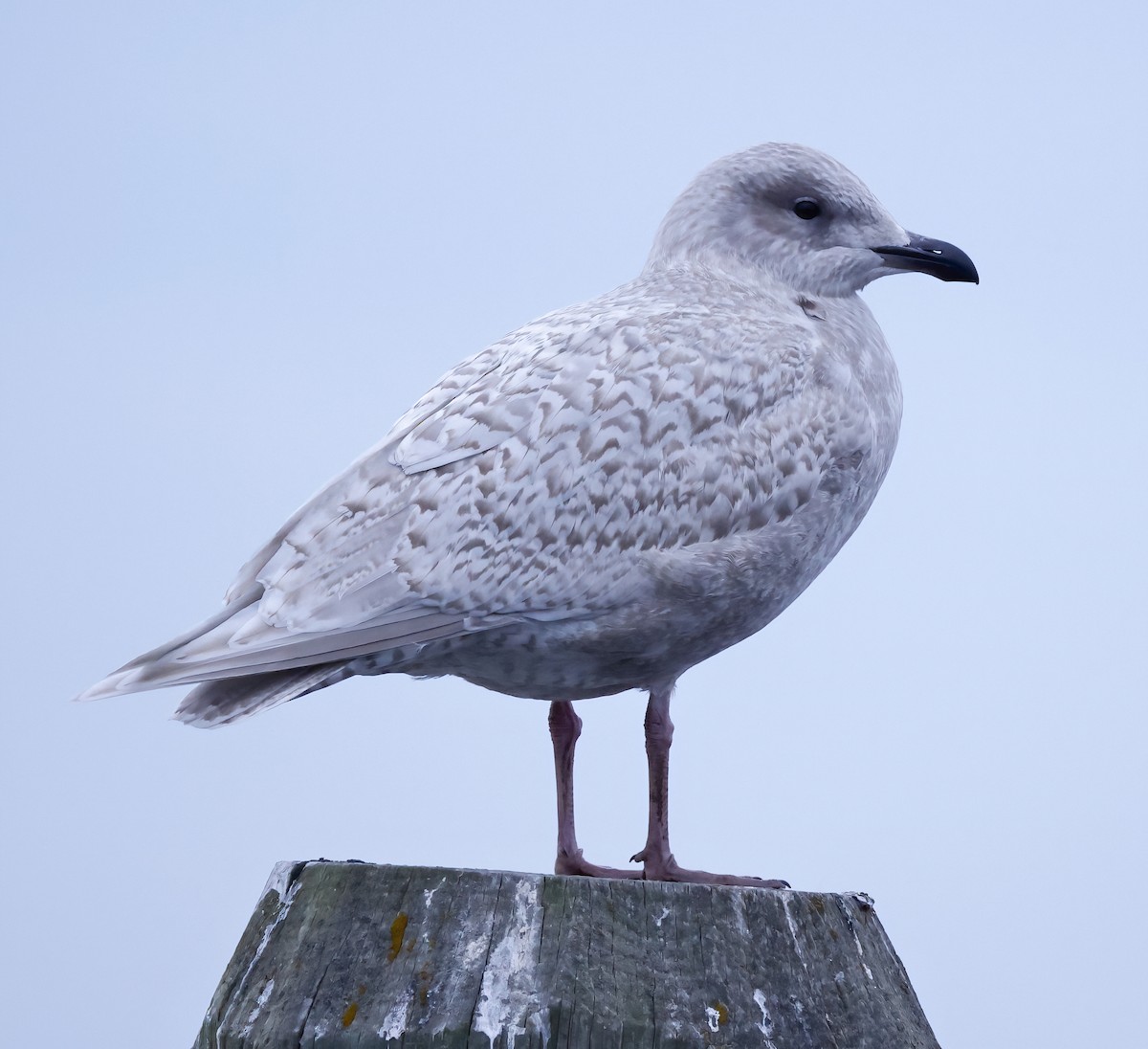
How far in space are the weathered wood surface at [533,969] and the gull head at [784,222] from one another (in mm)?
2045

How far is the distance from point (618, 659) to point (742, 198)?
5.15 feet

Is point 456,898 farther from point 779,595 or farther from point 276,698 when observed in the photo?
point 779,595

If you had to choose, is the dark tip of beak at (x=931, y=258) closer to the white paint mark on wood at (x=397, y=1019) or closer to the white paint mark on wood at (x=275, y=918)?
the white paint mark on wood at (x=275, y=918)

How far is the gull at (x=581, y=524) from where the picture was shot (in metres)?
3.85

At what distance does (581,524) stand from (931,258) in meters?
1.64

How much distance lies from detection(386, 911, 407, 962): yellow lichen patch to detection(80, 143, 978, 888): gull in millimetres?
734

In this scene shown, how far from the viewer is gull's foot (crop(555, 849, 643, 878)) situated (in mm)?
4320

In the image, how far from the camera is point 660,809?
14.2ft

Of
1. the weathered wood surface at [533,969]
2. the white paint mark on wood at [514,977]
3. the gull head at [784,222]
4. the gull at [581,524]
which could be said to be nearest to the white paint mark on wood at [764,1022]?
the weathered wood surface at [533,969]

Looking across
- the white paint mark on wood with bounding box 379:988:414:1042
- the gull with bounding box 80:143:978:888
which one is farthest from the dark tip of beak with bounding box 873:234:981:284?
the white paint mark on wood with bounding box 379:988:414:1042

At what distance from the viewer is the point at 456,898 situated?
3332 mm

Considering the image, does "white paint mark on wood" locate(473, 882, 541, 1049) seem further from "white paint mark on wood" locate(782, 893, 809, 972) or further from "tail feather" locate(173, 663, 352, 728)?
"tail feather" locate(173, 663, 352, 728)

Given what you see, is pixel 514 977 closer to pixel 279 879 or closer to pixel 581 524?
pixel 279 879

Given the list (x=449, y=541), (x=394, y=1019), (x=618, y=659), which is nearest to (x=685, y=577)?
(x=618, y=659)
